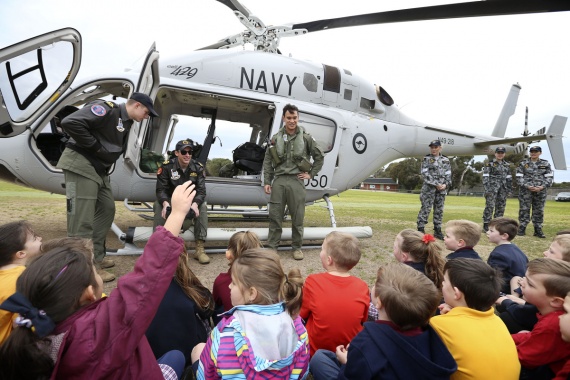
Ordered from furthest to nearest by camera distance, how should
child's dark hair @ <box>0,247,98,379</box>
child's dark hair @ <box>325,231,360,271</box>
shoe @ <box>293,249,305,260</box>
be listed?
1. shoe @ <box>293,249,305,260</box>
2. child's dark hair @ <box>325,231,360,271</box>
3. child's dark hair @ <box>0,247,98,379</box>

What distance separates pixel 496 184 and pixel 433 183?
2.45 metres

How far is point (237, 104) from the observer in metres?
6.12

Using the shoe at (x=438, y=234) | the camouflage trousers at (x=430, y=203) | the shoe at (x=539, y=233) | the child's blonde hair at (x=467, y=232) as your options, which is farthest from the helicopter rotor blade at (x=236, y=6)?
the shoe at (x=539, y=233)

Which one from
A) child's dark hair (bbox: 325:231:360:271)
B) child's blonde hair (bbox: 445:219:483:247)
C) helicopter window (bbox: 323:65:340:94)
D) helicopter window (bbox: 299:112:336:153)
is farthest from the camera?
helicopter window (bbox: 323:65:340:94)

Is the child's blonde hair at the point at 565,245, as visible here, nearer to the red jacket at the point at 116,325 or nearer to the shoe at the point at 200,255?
the red jacket at the point at 116,325

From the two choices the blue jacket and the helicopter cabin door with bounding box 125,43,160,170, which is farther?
the helicopter cabin door with bounding box 125,43,160,170

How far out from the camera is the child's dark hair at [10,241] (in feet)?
6.08

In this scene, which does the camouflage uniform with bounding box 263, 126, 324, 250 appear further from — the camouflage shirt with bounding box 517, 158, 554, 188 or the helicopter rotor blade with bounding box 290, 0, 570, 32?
the camouflage shirt with bounding box 517, 158, 554, 188

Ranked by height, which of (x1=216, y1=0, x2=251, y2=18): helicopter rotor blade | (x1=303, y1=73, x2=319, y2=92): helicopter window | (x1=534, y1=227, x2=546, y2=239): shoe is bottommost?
(x1=534, y1=227, x2=546, y2=239): shoe

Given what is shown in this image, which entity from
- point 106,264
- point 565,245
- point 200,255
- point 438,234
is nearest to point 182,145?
point 200,255

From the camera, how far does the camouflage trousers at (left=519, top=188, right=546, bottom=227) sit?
7.72 metres

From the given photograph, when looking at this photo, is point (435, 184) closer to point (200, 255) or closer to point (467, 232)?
point (467, 232)

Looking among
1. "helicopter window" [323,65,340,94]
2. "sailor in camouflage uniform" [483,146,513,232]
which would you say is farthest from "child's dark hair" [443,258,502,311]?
"sailor in camouflage uniform" [483,146,513,232]

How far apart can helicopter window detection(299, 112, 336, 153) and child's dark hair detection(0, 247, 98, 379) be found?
487cm
